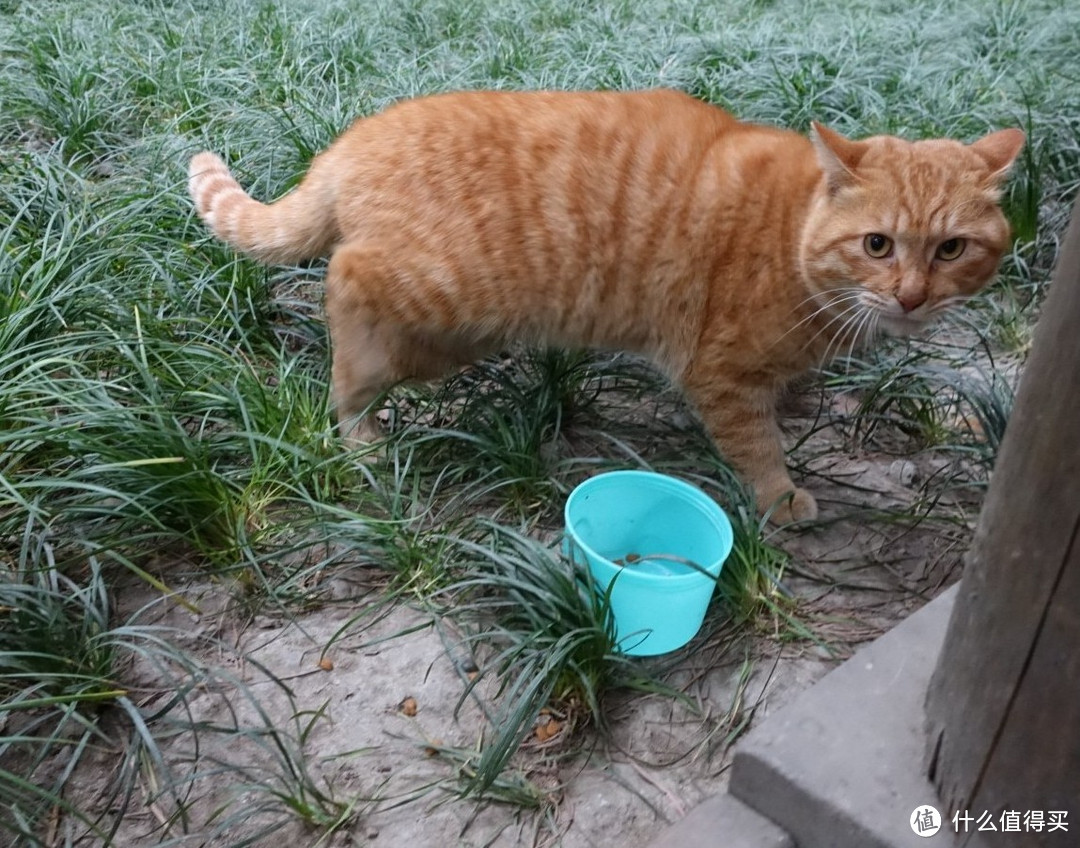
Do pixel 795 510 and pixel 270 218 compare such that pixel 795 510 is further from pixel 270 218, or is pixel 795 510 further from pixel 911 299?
pixel 270 218

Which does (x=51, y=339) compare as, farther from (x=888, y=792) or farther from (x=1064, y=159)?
(x=1064, y=159)

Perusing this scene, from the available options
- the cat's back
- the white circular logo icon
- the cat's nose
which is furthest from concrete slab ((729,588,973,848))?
the cat's back

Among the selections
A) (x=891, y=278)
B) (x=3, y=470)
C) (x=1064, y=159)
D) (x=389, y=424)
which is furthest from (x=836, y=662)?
(x=1064, y=159)

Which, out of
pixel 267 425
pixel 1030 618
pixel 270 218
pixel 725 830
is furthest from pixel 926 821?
pixel 270 218

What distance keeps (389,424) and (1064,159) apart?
3.48 meters

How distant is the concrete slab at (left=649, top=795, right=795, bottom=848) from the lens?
169cm

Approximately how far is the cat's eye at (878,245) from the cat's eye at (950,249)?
135mm

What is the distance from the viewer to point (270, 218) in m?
2.84

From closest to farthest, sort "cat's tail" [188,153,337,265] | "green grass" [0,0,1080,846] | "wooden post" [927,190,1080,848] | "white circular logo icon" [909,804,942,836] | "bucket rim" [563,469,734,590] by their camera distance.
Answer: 1. "wooden post" [927,190,1080,848]
2. "white circular logo icon" [909,804,942,836]
3. "green grass" [0,0,1080,846]
4. "bucket rim" [563,469,734,590]
5. "cat's tail" [188,153,337,265]

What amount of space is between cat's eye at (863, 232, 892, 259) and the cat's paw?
74cm

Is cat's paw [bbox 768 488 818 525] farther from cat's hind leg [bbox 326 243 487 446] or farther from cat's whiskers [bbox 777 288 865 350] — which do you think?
cat's hind leg [bbox 326 243 487 446]

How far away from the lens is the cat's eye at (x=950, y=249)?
2.32 metres

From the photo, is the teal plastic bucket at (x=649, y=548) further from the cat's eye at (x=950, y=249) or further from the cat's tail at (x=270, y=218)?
the cat's tail at (x=270, y=218)

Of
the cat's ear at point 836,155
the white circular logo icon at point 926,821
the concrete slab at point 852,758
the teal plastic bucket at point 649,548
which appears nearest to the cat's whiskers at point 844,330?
the cat's ear at point 836,155
